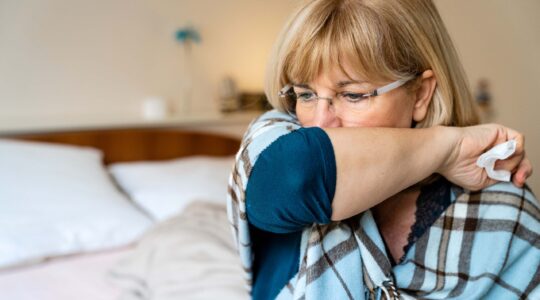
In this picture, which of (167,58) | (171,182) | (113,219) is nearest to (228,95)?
(167,58)

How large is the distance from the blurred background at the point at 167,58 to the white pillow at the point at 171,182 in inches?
11.9

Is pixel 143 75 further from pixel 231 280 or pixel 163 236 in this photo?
pixel 231 280

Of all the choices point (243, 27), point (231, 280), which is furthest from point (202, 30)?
point (231, 280)

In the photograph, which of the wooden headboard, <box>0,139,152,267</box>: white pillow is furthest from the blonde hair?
the wooden headboard

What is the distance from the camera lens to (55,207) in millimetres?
1941

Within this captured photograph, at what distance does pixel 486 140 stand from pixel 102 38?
7.24ft

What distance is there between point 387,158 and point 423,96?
272mm

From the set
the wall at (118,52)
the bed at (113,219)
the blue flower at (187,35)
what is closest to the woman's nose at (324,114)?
the bed at (113,219)

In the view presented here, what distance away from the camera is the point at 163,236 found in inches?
67.0

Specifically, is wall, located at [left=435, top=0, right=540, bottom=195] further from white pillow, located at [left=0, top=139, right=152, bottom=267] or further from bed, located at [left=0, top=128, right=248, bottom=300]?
white pillow, located at [left=0, top=139, right=152, bottom=267]

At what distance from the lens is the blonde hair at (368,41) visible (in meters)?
0.75

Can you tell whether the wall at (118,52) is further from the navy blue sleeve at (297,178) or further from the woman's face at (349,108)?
the navy blue sleeve at (297,178)

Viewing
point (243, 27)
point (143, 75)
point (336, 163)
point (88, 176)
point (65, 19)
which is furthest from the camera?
point (243, 27)

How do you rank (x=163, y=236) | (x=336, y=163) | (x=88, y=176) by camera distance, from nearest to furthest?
(x=336, y=163), (x=163, y=236), (x=88, y=176)
